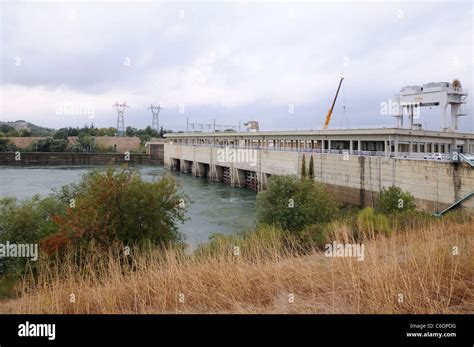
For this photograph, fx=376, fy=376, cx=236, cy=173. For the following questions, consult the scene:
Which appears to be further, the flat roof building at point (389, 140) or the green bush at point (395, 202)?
the flat roof building at point (389, 140)

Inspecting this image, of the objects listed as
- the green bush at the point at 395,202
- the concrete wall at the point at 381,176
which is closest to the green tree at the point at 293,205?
the green bush at the point at 395,202

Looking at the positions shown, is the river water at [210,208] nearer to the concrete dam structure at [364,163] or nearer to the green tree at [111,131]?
the concrete dam structure at [364,163]

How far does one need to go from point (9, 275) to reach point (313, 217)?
13.8 metres

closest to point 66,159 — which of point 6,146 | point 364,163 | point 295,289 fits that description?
point 6,146

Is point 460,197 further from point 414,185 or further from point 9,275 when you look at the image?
point 9,275

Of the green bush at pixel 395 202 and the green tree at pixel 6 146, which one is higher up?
the green tree at pixel 6 146

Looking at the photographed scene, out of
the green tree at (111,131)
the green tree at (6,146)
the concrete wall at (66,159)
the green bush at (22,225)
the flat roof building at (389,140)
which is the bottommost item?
the green bush at (22,225)

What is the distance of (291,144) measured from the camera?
201 ft

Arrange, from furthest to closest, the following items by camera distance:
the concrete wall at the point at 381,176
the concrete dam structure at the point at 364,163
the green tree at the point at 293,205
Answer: the concrete dam structure at the point at 364,163, the concrete wall at the point at 381,176, the green tree at the point at 293,205

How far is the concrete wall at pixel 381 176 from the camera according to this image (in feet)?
84.7

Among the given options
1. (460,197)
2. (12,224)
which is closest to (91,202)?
(12,224)

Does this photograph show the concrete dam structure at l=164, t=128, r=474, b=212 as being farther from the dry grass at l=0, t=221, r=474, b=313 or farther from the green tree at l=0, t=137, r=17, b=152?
the green tree at l=0, t=137, r=17, b=152

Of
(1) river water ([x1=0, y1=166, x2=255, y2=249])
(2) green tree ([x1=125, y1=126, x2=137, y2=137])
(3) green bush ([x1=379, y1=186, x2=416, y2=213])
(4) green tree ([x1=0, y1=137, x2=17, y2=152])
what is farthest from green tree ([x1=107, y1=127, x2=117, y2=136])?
(3) green bush ([x1=379, y1=186, x2=416, y2=213])

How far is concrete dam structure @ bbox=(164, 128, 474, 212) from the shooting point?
26.8m
